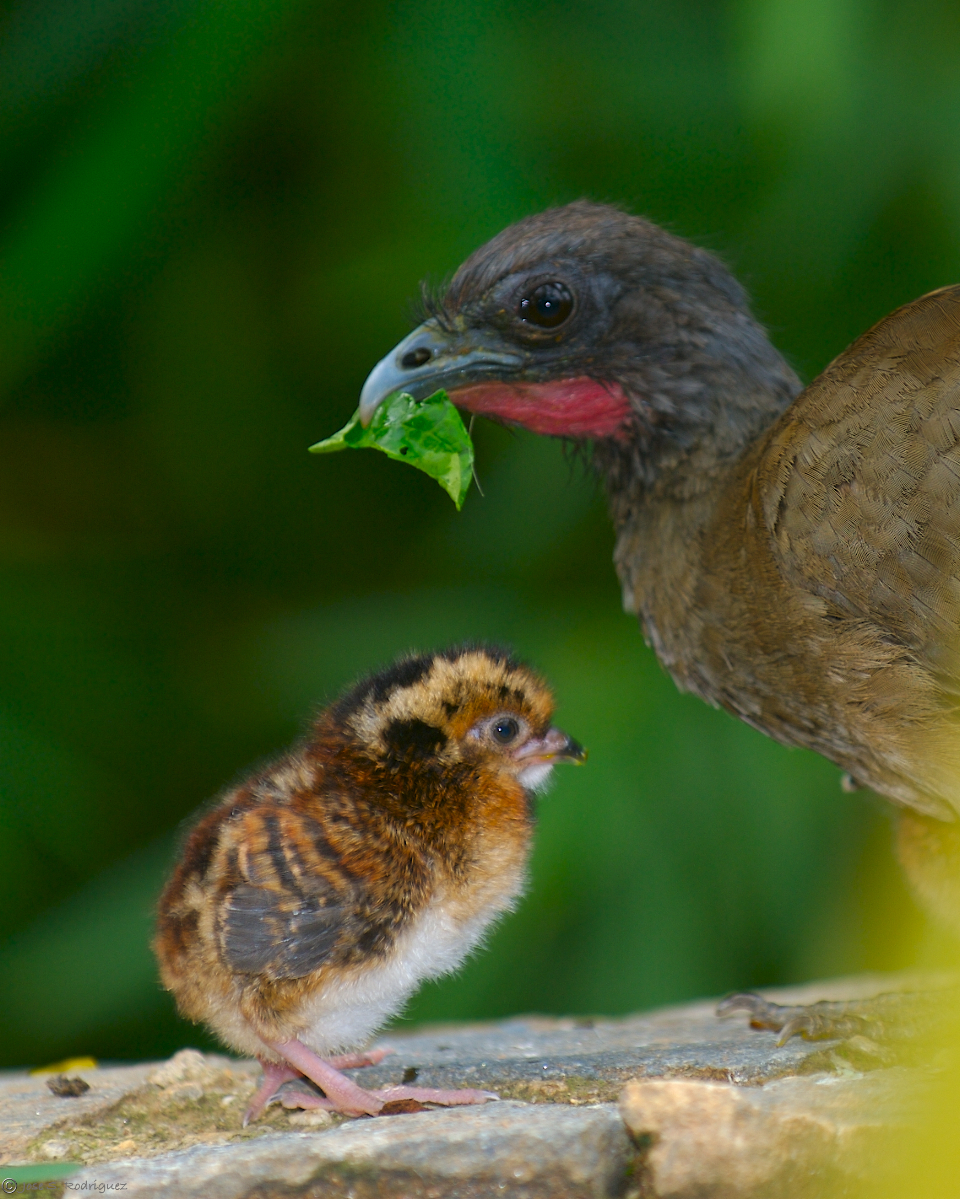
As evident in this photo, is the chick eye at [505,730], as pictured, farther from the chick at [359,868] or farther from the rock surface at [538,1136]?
the rock surface at [538,1136]

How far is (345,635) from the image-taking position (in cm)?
475

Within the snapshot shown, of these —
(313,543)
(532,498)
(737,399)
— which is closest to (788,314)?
(532,498)

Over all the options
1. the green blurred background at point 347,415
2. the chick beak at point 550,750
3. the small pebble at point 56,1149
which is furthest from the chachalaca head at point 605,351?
the small pebble at point 56,1149

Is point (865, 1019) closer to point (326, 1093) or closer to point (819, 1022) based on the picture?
point (819, 1022)

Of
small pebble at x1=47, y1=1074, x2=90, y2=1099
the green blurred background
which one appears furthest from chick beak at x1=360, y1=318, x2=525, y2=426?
small pebble at x1=47, y1=1074, x2=90, y2=1099

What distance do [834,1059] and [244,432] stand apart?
320cm

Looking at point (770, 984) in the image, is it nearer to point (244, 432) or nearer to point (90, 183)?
point (244, 432)

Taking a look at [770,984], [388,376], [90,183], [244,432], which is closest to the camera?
[388,376]

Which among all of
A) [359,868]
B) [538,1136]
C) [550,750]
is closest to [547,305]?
[550,750]

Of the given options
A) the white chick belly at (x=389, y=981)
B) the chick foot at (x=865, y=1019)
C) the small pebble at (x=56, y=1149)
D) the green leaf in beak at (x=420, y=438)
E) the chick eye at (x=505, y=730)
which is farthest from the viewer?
the green leaf in beak at (x=420, y=438)

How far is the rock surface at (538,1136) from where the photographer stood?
77.8 inches

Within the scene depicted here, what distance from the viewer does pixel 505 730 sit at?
279cm

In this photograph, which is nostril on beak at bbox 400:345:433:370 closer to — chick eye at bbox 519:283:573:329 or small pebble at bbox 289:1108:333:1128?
chick eye at bbox 519:283:573:329

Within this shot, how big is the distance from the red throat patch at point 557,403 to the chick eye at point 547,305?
142 millimetres
